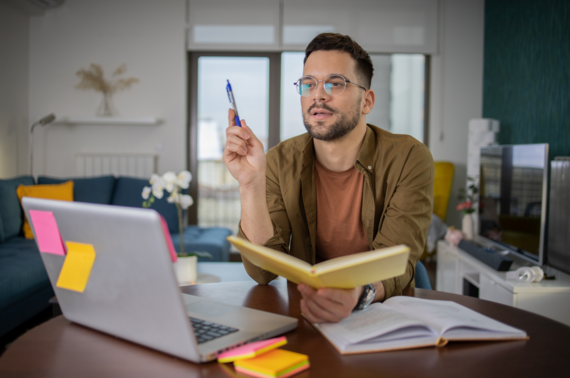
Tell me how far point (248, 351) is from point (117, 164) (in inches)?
167

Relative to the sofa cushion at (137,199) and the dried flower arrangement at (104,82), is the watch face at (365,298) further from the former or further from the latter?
the dried flower arrangement at (104,82)

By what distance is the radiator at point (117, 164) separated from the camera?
4438 millimetres

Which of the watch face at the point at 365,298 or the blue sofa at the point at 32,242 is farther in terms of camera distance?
the blue sofa at the point at 32,242

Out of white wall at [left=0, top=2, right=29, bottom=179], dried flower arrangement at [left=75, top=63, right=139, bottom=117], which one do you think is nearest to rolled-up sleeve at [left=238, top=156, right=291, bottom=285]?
dried flower arrangement at [left=75, top=63, right=139, bottom=117]

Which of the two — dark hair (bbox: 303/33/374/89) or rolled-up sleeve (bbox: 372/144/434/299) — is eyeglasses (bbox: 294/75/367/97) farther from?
rolled-up sleeve (bbox: 372/144/434/299)

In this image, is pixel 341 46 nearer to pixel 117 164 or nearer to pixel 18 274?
pixel 18 274

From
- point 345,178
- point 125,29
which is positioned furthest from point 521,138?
point 125,29

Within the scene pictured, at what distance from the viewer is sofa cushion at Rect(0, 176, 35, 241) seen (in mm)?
3107

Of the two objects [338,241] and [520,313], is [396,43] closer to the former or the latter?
[338,241]

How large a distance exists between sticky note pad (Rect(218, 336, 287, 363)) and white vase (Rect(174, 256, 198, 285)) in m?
1.40

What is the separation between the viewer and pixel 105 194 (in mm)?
3715

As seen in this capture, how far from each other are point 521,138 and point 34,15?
15.3 feet

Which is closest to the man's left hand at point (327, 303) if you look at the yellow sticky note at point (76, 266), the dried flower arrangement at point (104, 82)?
the yellow sticky note at point (76, 266)

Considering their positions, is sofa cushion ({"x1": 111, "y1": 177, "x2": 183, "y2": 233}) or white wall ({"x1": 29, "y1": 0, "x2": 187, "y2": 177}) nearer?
sofa cushion ({"x1": 111, "y1": 177, "x2": 183, "y2": 233})
